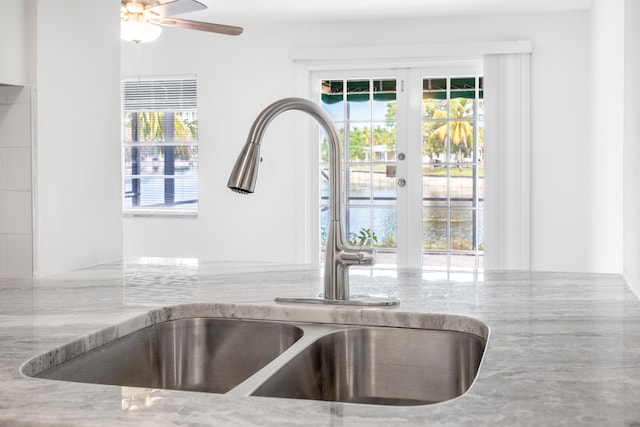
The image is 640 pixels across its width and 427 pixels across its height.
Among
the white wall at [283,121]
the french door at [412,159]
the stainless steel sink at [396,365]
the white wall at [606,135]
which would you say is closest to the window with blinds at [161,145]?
the white wall at [283,121]

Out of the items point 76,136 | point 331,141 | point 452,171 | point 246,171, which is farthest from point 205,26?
point 246,171

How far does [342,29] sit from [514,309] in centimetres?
465

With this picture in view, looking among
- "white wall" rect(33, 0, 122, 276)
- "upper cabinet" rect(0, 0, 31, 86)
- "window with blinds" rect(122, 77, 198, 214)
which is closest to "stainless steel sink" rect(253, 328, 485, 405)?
"white wall" rect(33, 0, 122, 276)

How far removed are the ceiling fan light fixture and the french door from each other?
2100mm

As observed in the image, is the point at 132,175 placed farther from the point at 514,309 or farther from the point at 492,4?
the point at 514,309

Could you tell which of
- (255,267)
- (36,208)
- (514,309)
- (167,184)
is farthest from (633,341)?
(167,184)

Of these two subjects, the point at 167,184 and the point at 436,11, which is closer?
the point at 436,11

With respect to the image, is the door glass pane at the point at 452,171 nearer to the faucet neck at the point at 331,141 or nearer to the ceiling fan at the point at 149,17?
the ceiling fan at the point at 149,17

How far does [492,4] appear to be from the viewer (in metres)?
5.06

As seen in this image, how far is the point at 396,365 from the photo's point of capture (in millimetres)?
1271

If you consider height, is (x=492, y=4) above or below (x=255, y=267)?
above

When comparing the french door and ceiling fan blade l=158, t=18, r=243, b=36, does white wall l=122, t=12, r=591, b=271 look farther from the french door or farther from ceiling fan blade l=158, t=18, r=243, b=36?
ceiling fan blade l=158, t=18, r=243, b=36

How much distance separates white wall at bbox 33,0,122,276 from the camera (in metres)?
1.82

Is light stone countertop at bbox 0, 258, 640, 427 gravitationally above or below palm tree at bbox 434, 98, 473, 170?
below
